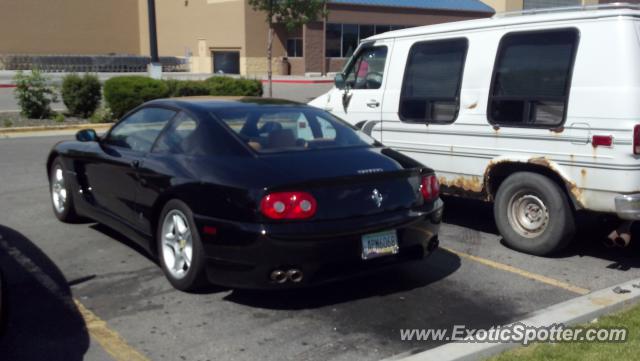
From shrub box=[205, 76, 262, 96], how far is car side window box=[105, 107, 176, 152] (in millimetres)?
13133

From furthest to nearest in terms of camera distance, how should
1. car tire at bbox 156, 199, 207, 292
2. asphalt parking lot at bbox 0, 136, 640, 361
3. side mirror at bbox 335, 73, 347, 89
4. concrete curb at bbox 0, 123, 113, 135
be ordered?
concrete curb at bbox 0, 123, 113, 135 < side mirror at bbox 335, 73, 347, 89 < car tire at bbox 156, 199, 207, 292 < asphalt parking lot at bbox 0, 136, 640, 361

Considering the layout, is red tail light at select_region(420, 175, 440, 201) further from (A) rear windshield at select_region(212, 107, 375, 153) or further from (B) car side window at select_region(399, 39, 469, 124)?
(B) car side window at select_region(399, 39, 469, 124)

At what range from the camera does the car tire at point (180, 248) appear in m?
5.15

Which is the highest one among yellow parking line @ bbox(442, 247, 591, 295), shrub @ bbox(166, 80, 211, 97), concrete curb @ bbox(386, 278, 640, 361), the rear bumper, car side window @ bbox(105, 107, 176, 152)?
car side window @ bbox(105, 107, 176, 152)

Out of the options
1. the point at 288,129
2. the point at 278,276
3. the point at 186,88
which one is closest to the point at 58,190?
the point at 288,129

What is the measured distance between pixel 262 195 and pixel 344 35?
50.0 m

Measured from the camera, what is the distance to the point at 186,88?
775 inches

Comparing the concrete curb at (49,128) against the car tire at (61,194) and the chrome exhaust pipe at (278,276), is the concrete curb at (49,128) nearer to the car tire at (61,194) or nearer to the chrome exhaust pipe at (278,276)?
the car tire at (61,194)

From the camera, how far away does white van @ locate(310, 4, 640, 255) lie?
598 centimetres

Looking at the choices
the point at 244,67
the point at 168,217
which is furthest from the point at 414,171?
the point at 244,67

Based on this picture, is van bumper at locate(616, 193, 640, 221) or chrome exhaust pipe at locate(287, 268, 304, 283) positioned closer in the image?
chrome exhaust pipe at locate(287, 268, 304, 283)

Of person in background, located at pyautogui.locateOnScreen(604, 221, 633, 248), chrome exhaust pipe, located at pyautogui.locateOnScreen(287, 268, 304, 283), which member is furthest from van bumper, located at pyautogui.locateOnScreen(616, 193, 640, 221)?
chrome exhaust pipe, located at pyautogui.locateOnScreen(287, 268, 304, 283)

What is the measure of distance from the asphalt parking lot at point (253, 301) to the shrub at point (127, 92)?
11.4m

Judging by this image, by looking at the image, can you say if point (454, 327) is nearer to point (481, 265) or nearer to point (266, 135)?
point (481, 265)
